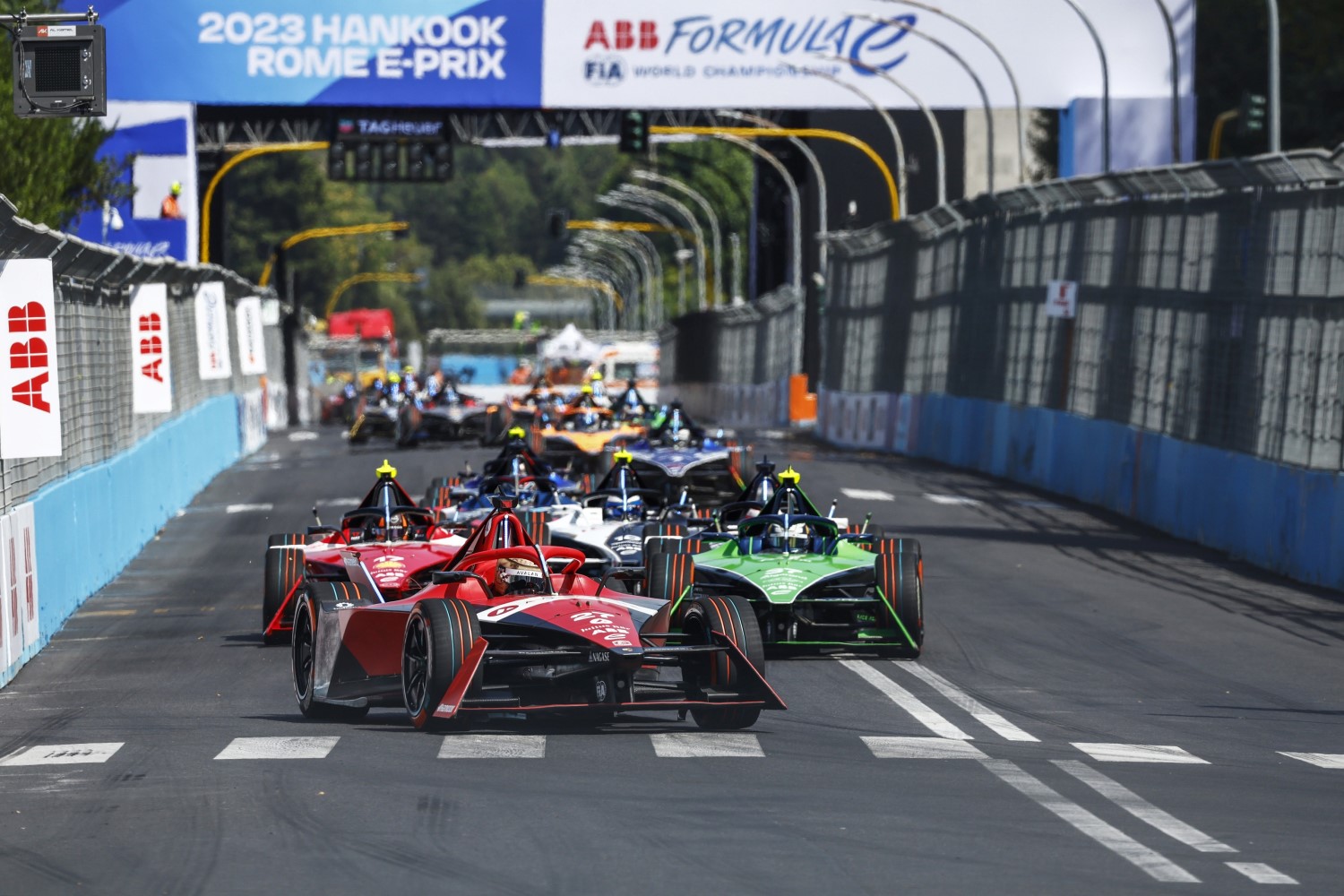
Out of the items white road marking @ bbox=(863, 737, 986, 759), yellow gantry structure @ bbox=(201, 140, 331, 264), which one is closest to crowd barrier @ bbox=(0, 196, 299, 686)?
white road marking @ bbox=(863, 737, 986, 759)

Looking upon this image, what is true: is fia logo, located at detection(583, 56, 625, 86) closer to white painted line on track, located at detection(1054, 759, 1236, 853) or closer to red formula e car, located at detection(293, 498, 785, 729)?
red formula e car, located at detection(293, 498, 785, 729)

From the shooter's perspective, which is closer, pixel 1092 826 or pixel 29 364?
pixel 1092 826

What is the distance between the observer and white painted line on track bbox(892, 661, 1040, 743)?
428 inches

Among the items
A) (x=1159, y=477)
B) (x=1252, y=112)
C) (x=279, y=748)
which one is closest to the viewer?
(x=279, y=748)

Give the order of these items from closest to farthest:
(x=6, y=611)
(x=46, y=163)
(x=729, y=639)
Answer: (x=729, y=639) < (x=6, y=611) < (x=46, y=163)

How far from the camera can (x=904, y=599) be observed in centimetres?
1396

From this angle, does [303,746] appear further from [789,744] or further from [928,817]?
[928,817]

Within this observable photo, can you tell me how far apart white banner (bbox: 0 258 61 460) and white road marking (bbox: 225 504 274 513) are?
13529mm

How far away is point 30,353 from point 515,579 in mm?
4456

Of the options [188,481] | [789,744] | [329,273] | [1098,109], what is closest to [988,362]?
[188,481]

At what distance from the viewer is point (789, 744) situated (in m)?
10.4

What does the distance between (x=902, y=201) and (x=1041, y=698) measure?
34981mm

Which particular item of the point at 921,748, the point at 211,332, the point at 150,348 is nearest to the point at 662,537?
the point at 921,748

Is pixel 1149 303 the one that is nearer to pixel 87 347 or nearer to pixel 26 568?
pixel 87 347
